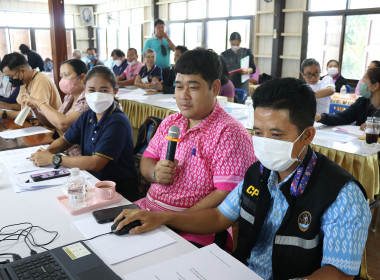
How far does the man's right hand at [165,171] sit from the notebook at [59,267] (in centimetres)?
56

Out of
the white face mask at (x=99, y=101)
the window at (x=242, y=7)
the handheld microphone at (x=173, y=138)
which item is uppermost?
the window at (x=242, y=7)

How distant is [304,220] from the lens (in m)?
1.01

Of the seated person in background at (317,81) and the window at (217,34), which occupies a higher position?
the window at (217,34)

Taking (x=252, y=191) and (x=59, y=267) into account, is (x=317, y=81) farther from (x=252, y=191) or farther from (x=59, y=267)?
(x=59, y=267)

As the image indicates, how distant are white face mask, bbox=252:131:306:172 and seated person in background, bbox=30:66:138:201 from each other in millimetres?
1043

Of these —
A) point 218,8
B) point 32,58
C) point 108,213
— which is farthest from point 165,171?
point 32,58

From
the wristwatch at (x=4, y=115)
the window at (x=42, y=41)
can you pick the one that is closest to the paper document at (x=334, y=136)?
the wristwatch at (x=4, y=115)

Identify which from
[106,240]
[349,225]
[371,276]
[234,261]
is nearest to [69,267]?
[106,240]

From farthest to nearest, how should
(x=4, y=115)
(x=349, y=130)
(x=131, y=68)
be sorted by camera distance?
(x=131, y=68), (x=4, y=115), (x=349, y=130)

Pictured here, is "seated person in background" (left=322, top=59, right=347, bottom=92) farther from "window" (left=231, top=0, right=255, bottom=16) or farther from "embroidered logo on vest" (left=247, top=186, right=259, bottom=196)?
"embroidered logo on vest" (left=247, top=186, right=259, bottom=196)

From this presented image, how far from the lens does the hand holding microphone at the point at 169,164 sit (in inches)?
56.5

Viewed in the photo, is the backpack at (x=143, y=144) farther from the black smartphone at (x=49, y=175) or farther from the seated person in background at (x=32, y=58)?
the seated person in background at (x=32, y=58)

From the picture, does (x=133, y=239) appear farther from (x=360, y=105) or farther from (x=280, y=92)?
(x=360, y=105)

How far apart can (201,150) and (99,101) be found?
787 mm
